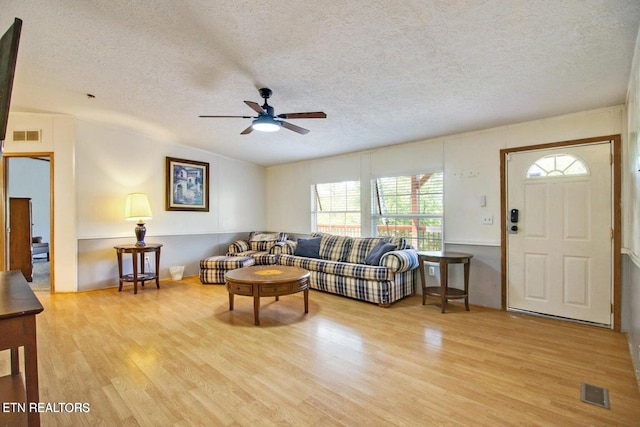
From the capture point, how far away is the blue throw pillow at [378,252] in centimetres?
420

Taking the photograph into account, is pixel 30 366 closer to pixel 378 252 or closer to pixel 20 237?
pixel 378 252

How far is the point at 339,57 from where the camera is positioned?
247cm

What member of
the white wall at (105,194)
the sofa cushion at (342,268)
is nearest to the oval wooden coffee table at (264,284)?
the sofa cushion at (342,268)

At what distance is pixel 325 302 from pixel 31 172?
917 cm

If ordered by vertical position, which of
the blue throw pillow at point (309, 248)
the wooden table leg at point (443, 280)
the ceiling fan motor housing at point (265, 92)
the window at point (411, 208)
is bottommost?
the wooden table leg at point (443, 280)

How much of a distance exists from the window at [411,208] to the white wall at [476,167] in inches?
5.0

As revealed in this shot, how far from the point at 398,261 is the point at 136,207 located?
397 centimetres

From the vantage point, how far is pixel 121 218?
4.90 metres

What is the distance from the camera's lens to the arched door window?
325cm

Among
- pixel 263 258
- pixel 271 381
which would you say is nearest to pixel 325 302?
pixel 263 258

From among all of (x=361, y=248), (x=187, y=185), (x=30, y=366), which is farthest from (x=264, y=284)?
(x=187, y=185)

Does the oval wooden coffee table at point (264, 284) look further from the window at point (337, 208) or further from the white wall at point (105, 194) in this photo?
the white wall at point (105, 194)

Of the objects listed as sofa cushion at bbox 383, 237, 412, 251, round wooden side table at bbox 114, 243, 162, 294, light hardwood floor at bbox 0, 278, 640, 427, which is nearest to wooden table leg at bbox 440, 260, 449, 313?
light hardwood floor at bbox 0, 278, 640, 427

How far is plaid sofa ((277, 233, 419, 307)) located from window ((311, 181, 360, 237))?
0.50 m
